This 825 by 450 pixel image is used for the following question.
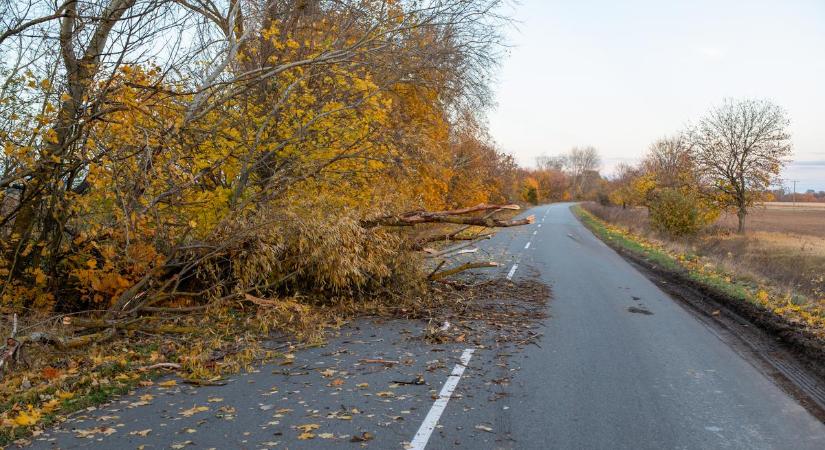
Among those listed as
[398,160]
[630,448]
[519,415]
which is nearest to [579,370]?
[519,415]

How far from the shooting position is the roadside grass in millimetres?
9164

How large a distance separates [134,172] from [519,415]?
586 cm

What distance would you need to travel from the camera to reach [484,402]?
5.15m

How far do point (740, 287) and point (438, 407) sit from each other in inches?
398

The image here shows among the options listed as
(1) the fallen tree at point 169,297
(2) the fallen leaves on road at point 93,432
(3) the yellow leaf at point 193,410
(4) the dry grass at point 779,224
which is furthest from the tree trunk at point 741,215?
(2) the fallen leaves on road at point 93,432

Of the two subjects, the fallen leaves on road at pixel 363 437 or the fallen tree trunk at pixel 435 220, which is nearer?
the fallen leaves on road at pixel 363 437

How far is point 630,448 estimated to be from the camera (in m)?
4.23

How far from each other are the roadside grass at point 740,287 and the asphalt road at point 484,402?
7.43 feet

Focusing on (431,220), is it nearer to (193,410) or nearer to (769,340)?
(769,340)

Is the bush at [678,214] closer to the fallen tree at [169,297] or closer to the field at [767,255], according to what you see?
the field at [767,255]

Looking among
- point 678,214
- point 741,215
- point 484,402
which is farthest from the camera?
point 741,215

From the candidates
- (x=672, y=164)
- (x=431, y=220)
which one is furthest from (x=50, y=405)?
(x=672, y=164)

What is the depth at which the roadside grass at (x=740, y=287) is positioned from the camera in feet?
30.1

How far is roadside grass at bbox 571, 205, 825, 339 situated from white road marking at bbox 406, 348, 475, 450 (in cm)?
509
